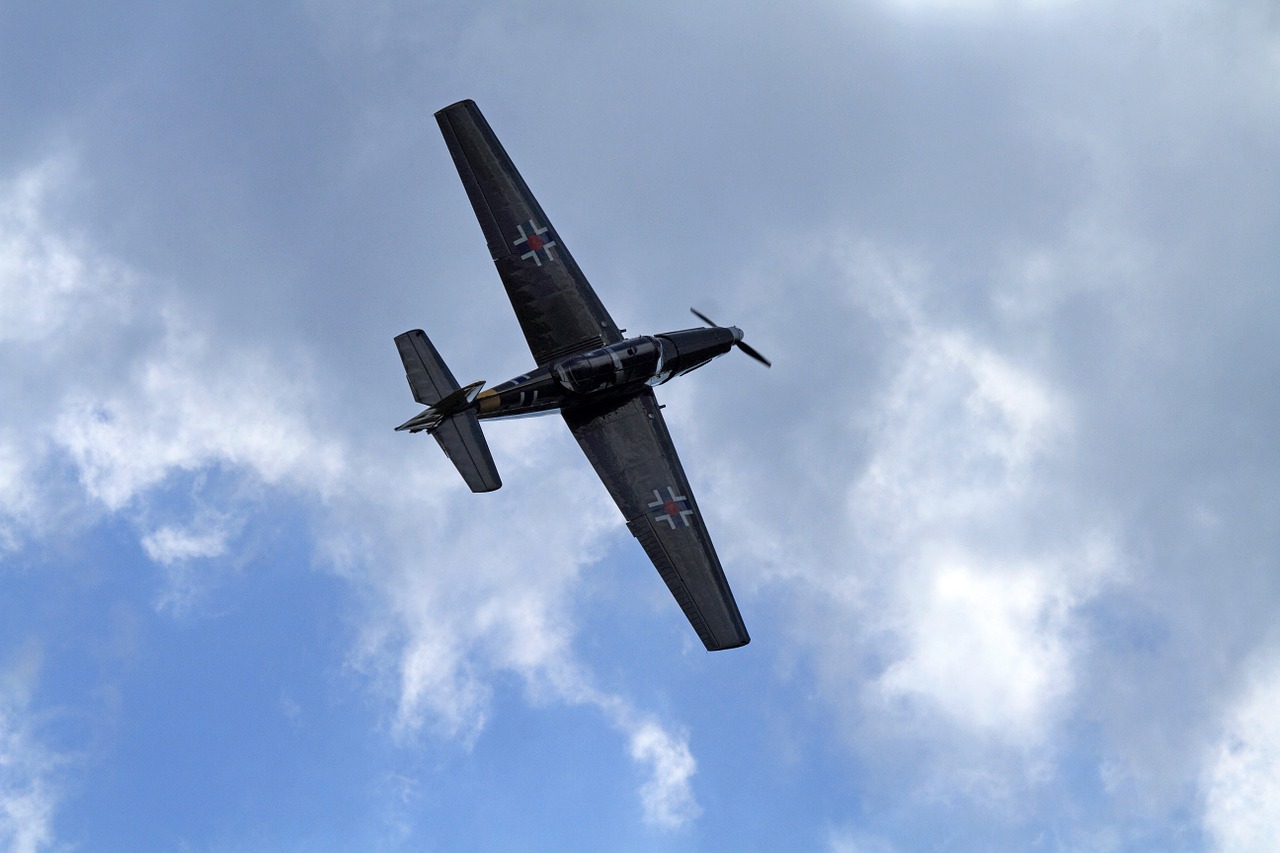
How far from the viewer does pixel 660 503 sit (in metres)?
39.8

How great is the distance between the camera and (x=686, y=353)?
4300 centimetres

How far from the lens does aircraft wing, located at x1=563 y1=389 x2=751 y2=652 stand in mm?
37719

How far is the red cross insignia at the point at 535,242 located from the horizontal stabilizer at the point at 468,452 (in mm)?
8710

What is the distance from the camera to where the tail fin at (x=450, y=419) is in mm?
36906

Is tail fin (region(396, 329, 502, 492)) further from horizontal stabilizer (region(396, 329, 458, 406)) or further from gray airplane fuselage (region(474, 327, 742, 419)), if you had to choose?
gray airplane fuselage (region(474, 327, 742, 419))

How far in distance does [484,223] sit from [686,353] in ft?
31.3

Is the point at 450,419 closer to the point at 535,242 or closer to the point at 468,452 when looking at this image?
the point at 468,452

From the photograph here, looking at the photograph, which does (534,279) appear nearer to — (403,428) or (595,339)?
(595,339)

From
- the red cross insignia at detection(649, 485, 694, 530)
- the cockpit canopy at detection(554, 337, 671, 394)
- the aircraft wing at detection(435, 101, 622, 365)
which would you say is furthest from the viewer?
the aircraft wing at detection(435, 101, 622, 365)

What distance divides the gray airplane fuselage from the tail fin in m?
1.02

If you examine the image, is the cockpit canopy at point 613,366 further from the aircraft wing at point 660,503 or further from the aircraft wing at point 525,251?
the aircraft wing at point 525,251

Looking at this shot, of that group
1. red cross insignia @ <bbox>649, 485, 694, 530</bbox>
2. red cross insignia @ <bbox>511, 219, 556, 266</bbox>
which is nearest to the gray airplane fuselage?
red cross insignia @ <bbox>649, 485, 694, 530</bbox>

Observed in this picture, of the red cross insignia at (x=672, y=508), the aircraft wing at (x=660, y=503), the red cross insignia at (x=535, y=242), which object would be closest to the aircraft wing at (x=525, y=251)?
the red cross insignia at (x=535, y=242)

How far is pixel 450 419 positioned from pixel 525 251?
903 centimetres
